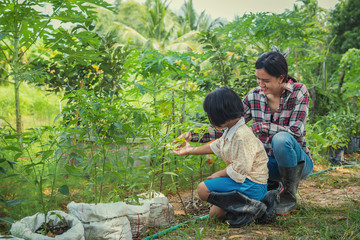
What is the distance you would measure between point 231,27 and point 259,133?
73.4 inches

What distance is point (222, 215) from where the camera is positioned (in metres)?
2.19

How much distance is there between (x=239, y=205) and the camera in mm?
2035

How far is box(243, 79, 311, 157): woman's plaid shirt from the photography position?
235 cm

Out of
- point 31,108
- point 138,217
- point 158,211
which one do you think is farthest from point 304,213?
point 31,108

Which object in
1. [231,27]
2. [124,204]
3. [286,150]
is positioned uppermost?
[231,27]

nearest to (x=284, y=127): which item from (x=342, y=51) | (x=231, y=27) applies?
(x=231, y=27)

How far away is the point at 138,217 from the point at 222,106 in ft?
2.78

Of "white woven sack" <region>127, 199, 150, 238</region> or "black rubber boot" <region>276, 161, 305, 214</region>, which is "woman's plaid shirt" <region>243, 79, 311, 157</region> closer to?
"black rubber boot" <region>276, 161, 305, 214</region>

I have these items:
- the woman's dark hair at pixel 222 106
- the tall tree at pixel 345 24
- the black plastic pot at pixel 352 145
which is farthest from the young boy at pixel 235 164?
the tall tree at pixel 345 24

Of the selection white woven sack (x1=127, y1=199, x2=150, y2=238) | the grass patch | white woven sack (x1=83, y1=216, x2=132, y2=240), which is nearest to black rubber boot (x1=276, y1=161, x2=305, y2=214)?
white woven sack (x1=127, y1=199, x2=150, y2=238)

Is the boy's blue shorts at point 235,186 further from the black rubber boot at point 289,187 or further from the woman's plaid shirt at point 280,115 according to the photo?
the woman's plaid shirt at point 280,115

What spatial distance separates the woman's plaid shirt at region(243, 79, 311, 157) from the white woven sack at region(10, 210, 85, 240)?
4.49ft

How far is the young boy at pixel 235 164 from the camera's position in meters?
2.00

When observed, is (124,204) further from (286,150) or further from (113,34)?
(113,34)
